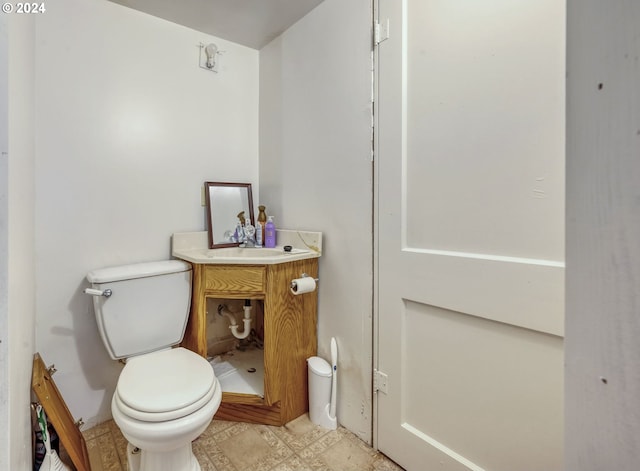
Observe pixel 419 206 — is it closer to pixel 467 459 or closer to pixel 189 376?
pixel 467 459

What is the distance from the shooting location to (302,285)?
4.73 ft

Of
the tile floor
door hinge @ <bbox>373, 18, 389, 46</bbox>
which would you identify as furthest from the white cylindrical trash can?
door hinge @ <bbox>373, 18, 389, 46</bbox>

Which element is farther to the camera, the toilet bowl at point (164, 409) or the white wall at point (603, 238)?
the toilet bowl at point (164, 409)

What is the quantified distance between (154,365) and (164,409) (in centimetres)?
32

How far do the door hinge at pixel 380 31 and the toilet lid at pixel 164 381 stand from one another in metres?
1.58

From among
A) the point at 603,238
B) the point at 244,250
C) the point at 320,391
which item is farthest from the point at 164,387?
the point at 603,238

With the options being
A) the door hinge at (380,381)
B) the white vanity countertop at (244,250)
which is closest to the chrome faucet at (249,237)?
the white vanity countertop at (244,250)

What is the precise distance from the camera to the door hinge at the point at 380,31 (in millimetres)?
1262

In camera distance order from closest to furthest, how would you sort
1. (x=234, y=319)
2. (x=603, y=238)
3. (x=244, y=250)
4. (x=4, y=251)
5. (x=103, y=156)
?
(x=603, y=238)
(x=4, y=251)
(x=103, y=156)
(x=244, y=250)
(x=234, y=319)

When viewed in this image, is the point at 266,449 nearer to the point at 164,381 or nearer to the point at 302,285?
the point at 164,381

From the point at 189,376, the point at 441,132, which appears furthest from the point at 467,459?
the point at 441,132

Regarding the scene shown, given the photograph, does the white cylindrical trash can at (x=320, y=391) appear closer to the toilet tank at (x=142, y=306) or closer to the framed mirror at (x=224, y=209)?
the toilet tank at (x=142, y=306)

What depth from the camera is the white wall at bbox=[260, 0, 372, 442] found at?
1.39 m

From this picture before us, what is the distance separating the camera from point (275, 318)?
1481mm
